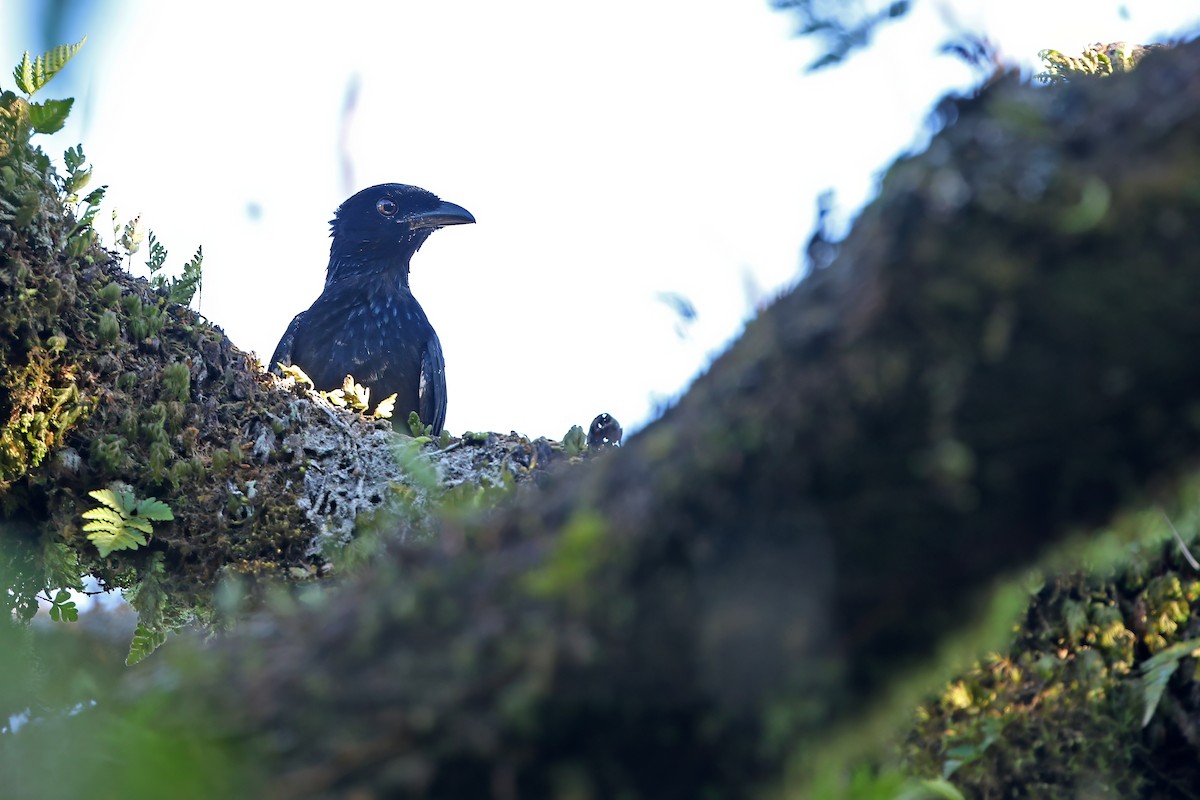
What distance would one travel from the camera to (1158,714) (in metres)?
3.36

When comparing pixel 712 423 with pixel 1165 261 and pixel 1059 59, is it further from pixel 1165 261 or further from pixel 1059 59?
pixel 1059 59

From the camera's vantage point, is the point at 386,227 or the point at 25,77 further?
the point at 386,227

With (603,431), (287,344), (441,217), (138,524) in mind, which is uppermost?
(441,217)

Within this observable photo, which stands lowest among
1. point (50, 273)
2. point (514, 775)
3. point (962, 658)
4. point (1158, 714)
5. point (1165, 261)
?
point (1158, 714)

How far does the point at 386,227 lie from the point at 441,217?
1.62 feet

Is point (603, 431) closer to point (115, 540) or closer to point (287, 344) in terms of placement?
point (115, 540)

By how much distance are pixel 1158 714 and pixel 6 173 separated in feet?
13.8

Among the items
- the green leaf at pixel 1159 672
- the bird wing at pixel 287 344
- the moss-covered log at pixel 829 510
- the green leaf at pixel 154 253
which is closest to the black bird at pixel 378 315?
the bird wing at pixel 287 344

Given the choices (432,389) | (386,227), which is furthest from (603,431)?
(386,227)

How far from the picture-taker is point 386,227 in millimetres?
9938

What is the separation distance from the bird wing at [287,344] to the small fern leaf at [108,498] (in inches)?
172

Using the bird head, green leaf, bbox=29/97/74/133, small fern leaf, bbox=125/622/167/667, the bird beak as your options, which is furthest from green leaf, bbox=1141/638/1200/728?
the bird head

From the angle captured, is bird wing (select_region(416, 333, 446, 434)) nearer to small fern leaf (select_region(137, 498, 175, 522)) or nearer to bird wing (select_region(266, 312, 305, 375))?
bird wing (select_region(266, 312, 305, 375))

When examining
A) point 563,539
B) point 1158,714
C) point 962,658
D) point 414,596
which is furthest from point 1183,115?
point 1158,714
